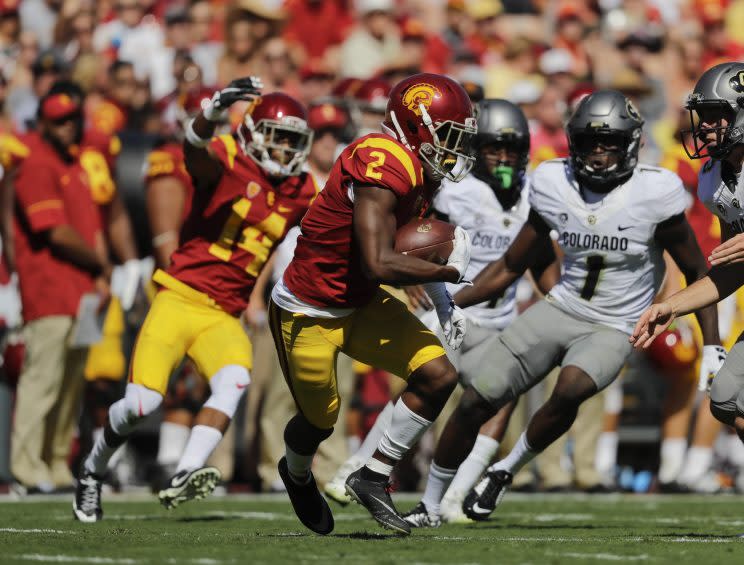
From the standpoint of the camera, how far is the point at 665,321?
5840mm

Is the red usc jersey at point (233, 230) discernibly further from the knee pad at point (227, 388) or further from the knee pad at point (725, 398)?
the knee pad at point (725, 398)

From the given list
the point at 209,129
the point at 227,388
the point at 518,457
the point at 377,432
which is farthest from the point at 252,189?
the point at 518,457

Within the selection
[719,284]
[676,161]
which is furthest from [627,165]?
[676,161]

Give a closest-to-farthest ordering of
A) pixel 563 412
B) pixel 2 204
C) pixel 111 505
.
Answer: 1. pixel 563 412
2. pixel 111 505
3. pixel 2 204

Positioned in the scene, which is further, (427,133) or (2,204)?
(2,204)

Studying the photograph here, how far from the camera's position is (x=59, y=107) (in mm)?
8898

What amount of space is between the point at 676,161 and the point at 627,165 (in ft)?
10.0

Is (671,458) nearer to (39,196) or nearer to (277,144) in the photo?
(277,144)

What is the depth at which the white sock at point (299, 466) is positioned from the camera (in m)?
6.21

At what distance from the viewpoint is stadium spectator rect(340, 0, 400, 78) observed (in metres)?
12.4

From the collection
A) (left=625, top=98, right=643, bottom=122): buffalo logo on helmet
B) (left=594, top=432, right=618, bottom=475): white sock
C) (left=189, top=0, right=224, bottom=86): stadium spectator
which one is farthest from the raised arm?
(left=189, top=0, right=224, bottom=86): stadium spectator

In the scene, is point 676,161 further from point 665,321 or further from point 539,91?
point 665,321

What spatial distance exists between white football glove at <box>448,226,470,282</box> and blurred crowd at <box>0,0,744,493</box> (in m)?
2.65

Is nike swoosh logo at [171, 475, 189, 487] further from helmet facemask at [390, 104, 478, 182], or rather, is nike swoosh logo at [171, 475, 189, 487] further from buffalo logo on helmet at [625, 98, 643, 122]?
buffalo logo on helmet at [625, 98, 643, 122]
